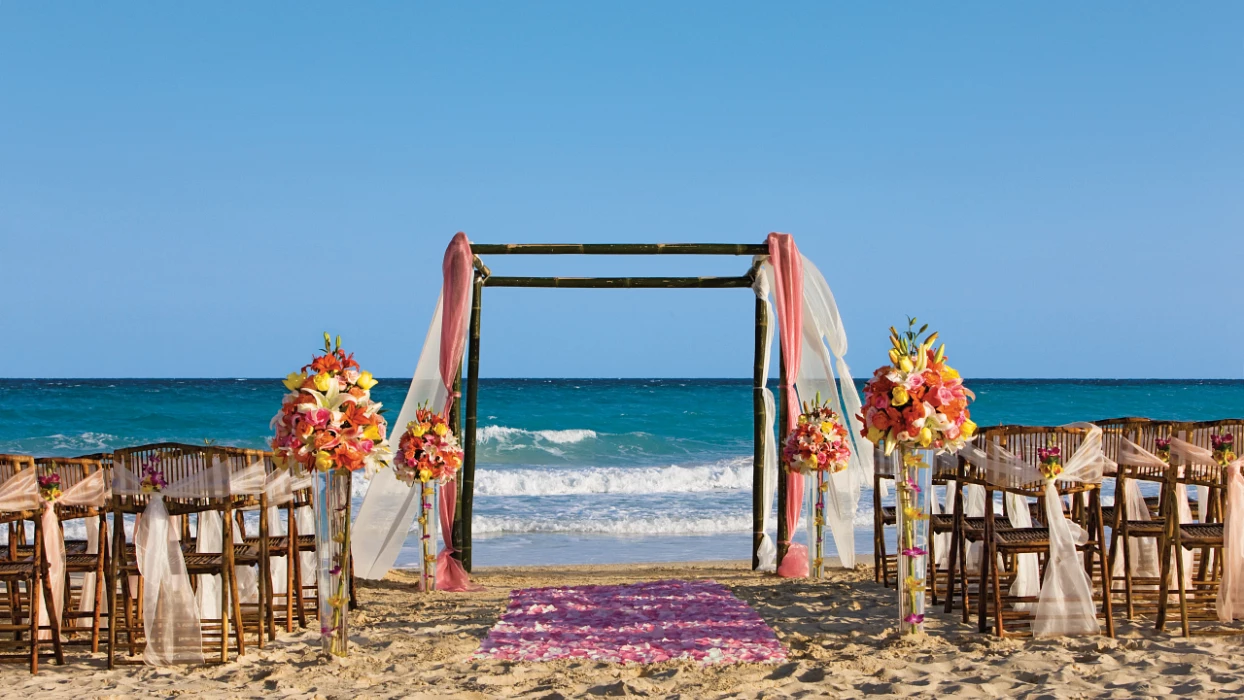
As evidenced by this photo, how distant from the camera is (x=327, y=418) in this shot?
4.50 m

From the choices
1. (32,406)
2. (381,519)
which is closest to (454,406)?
(381,519)

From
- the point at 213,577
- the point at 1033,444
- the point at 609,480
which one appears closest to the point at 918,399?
the point at 1033,444

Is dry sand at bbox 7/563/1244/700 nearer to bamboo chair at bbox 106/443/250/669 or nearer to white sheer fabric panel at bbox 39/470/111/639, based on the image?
bamboo chair at bbox 106/443/250/669

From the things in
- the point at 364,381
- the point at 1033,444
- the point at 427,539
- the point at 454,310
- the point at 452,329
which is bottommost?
the point at 427,539

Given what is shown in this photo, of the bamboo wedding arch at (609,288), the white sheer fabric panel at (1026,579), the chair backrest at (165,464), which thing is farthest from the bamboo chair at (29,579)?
the white sheer fabric panel at (1026,579)

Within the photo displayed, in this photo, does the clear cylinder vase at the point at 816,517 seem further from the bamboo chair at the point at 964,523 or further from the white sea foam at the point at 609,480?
the white sea foam at the point at 609,480

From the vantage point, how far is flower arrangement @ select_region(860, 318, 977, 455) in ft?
15.4

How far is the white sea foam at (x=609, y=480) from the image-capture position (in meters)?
15.1

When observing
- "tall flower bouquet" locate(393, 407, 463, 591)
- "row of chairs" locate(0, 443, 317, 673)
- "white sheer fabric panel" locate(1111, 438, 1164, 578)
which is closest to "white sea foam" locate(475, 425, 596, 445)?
"tall flower bouquet" locate(393, 407, 463, 591)

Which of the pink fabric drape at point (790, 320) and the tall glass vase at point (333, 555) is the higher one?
the pink fabric drape at point (790, 320)

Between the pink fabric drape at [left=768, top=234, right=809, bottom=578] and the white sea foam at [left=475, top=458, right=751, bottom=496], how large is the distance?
742 centimetres

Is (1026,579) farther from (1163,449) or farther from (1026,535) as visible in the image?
(1163,449)

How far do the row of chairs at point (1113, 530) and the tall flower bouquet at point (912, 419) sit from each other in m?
0.33

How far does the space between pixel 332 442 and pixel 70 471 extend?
1.43 meters
